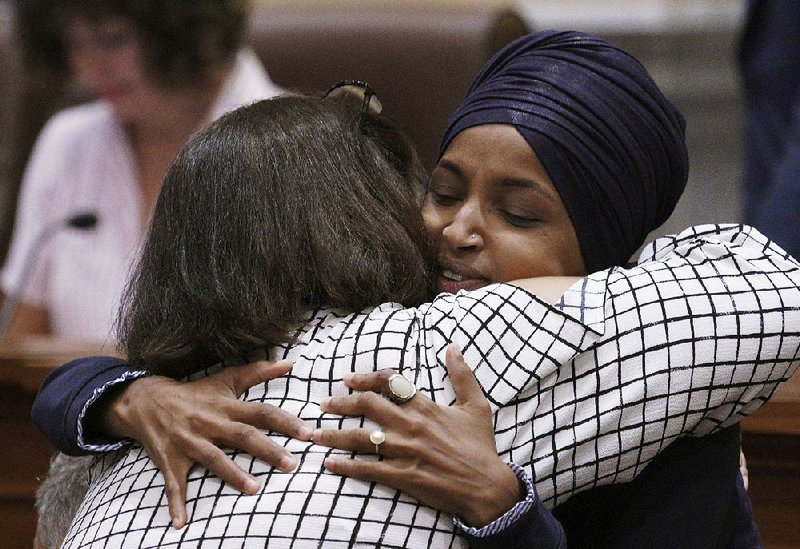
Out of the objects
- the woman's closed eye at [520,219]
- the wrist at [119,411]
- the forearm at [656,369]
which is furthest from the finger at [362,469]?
the woman's closed eye at [520,219]

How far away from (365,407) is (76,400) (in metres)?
0.34

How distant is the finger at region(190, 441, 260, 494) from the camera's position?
1.03 m

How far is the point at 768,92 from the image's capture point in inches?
97.0

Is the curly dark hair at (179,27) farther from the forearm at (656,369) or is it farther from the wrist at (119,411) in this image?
the forearm at (656,369)

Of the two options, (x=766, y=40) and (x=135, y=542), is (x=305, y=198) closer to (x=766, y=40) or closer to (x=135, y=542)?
(x=135, y=542)

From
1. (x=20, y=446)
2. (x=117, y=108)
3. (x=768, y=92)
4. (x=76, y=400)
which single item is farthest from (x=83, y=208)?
(x=76, y=400)

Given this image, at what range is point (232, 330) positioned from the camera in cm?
112

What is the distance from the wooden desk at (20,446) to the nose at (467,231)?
61cm

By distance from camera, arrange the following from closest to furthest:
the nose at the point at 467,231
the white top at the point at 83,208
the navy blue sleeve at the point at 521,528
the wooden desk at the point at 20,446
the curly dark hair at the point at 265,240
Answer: the navy blue sleeve at the point at 521,528, the curly dark hair at the point at 265,240, the nose at the point at 467,231, the wooden desk at the point at 20,446, the white top at the point at 83,208

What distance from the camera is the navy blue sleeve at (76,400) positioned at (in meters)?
1.20

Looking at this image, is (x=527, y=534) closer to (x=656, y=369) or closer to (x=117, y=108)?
(x=656, y=369)

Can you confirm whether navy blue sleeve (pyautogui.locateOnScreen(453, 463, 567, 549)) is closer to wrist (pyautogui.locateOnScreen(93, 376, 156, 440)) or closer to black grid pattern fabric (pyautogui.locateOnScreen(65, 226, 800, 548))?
black grid pattern fabric (pyautogui.locateOnScreen(65, 226, 800, 548))

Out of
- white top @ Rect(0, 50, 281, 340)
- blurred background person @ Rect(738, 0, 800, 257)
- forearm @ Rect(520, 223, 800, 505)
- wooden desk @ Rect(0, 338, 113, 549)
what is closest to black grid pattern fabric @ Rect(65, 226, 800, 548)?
forearm @ Rect(520, 223, 800, 505)

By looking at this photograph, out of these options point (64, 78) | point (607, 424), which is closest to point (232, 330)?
point (607, 424)
